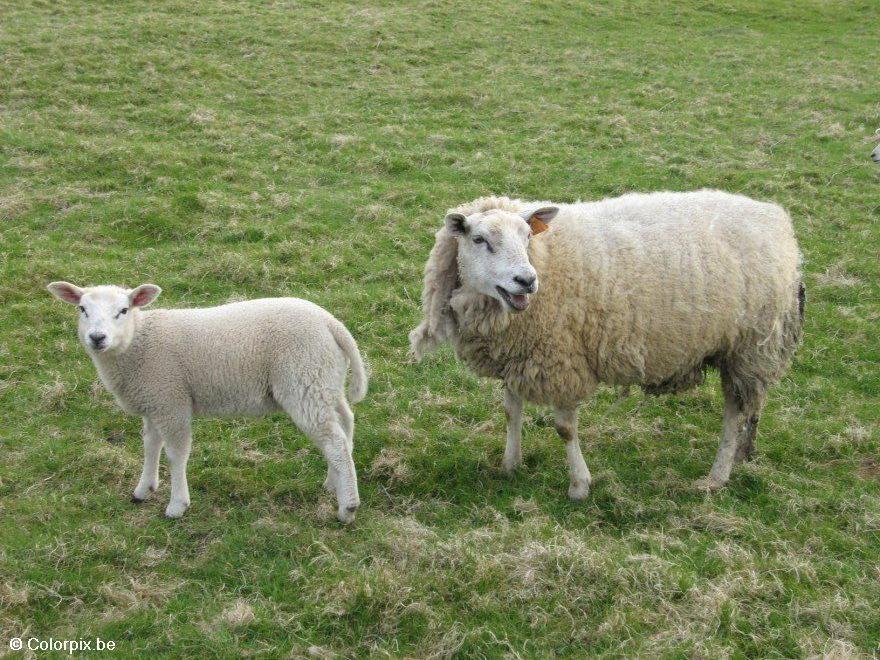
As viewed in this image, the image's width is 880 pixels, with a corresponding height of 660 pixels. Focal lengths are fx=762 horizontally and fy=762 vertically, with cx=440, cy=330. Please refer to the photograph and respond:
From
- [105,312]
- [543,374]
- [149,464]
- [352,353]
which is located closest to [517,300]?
[543,374]

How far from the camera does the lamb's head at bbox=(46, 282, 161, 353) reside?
5035 millimetres

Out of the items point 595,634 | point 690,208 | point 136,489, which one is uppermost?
point 690,208

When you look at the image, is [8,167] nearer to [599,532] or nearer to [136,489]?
[136,489]

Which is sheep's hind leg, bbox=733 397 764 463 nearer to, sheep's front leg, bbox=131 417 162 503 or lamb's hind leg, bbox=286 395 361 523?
lamb's hind leg, bbox=286 395 361 523

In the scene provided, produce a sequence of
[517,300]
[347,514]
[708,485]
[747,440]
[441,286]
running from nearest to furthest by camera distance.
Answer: [517,300], [347,514], [441,286], [708,485], [747,440]

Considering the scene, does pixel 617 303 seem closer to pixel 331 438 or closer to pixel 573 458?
pixel 573 458

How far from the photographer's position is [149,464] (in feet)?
18.2

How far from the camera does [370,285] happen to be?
8.98m

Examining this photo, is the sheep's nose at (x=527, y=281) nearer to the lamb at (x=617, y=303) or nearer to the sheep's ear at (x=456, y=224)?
the lamb at (x=617, y=303)

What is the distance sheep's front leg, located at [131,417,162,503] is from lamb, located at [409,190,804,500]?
80.8 inches

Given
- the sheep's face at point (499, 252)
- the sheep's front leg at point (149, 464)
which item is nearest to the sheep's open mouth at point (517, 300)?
the sheep's face at point (499, 252)

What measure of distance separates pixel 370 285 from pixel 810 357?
15.9 ft

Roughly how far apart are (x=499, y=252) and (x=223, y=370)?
2093 millimetres

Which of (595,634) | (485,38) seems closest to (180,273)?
(595,634)
